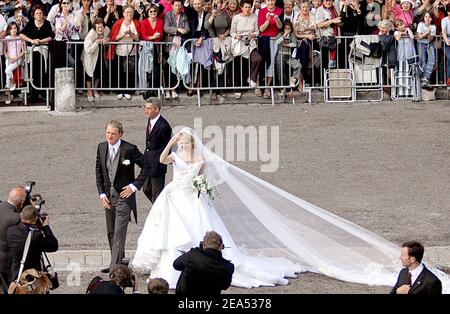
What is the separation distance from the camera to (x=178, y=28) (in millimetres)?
24516

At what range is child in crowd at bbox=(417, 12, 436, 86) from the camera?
82.3ft

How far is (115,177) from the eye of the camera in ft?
51.8

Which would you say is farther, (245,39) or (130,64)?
(130,64)

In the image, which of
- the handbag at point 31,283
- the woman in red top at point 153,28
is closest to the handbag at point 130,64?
→ the woman in red top at point 153,28

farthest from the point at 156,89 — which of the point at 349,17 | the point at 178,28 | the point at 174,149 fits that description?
the point at 174,149

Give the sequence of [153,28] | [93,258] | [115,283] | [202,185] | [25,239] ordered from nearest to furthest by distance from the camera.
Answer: [115,283] → [25,239] → [202,185] → [93,258] → [153,28]

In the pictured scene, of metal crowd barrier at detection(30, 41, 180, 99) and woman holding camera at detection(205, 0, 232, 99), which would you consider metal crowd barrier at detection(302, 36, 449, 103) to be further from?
metal crowd barrier at detection(30, 41, 180, 99)

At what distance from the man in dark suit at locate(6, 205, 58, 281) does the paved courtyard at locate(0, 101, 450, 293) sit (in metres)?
1.39

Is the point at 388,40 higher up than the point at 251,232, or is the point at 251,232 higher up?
the point at 388,40

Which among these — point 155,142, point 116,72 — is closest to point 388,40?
point 116,72

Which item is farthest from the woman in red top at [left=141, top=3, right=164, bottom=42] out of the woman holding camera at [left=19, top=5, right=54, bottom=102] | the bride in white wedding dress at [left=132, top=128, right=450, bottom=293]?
the bride in white wedding dress at [left=132, top=128, right=450, bottom=293]

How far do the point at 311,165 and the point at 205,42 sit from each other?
16.0ft

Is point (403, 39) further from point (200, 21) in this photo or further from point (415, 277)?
point (415, 277)

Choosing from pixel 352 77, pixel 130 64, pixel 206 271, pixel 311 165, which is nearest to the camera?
pixel 206 271
